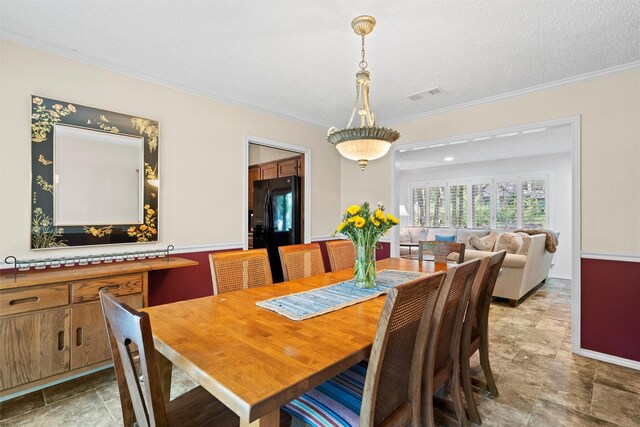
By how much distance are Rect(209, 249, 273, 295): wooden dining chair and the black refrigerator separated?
1996mm

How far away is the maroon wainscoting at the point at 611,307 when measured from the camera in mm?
2514

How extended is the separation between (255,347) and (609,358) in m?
3.21

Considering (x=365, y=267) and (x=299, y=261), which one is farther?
(x=299, y=261)

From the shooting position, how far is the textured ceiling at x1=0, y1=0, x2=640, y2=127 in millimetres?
1856

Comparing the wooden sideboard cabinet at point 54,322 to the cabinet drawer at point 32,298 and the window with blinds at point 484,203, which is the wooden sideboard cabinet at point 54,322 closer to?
the cabinet drawer at point 32,298

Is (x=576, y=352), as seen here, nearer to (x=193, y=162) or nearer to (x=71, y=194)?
(x=193, y=162)

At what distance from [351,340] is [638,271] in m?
2.85

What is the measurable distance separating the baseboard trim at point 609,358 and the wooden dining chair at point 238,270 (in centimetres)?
288

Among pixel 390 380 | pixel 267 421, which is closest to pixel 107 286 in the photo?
pixel 267 421

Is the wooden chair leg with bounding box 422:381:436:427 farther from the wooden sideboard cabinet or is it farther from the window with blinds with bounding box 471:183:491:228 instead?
the window with blinds with bounding box 471:183:491:228

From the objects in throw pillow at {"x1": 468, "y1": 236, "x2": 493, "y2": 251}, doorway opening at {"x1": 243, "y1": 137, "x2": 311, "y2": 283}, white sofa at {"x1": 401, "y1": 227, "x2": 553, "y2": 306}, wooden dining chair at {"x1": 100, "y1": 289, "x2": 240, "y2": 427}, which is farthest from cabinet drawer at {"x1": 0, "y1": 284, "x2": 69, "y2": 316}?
throw pillow at {"x1": 468, "y1": 236, "x2": 493, "y2": 251}

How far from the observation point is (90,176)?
2475 mm

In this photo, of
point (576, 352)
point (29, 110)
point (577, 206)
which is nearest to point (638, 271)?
point (577, 206)

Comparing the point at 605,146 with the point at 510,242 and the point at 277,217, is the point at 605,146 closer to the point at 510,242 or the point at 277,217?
the point at 510,242
